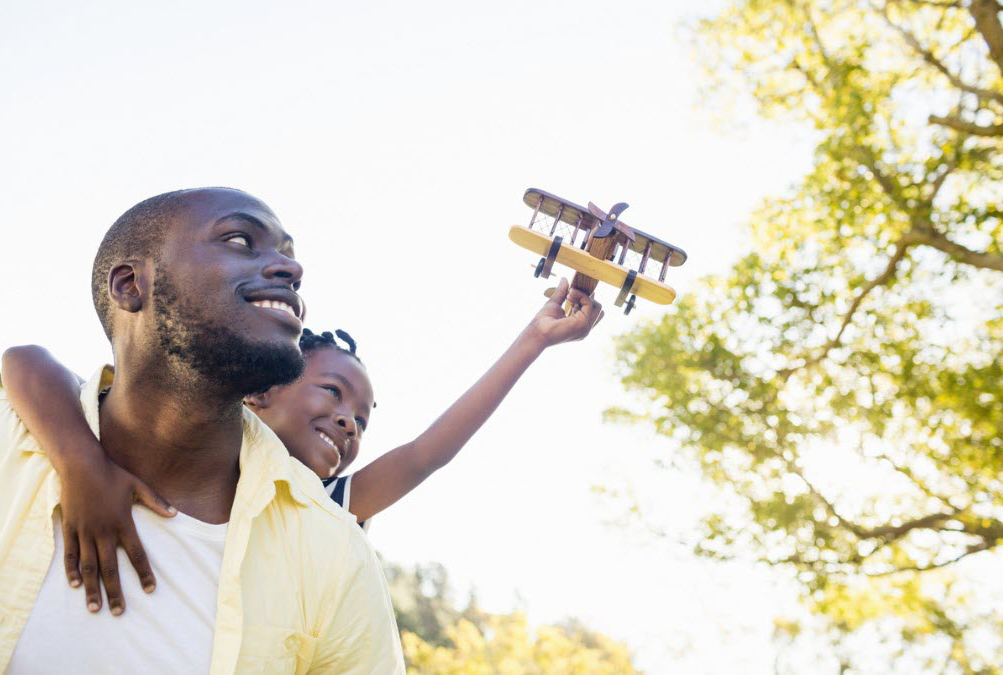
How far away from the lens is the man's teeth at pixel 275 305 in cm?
220

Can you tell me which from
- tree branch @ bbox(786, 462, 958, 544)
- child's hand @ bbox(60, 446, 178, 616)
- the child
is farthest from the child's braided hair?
tree branch @ bbox(786, 462, 958, 544)

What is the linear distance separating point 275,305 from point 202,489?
488 millimetres

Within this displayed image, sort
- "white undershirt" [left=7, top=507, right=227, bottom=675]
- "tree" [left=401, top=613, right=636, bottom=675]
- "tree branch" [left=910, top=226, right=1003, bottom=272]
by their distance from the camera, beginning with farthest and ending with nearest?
1. "tree" [left=401, top=613, right=636, bottom=675]
2. "tree branch" [left=910, top=226, right=1003, bottom=272]
3. "white undershirt" [left=7, top=507, right=227, bottom=675]

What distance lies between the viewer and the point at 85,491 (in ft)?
6.39

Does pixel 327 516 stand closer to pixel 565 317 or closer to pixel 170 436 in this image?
pixel 170 436

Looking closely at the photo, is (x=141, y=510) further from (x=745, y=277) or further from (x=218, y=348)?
(x=745, y=277)

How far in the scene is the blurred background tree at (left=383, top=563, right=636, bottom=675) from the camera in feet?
90.1

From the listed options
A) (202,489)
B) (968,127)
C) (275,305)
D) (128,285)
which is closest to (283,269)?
(275,305)

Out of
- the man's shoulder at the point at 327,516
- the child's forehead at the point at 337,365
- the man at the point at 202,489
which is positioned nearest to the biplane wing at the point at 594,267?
the child's forehead at the point at 337,365

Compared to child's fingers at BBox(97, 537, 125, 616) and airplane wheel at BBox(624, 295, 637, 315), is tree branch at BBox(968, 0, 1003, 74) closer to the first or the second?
airplane wheel at BBox(624, 295, 637, 315)

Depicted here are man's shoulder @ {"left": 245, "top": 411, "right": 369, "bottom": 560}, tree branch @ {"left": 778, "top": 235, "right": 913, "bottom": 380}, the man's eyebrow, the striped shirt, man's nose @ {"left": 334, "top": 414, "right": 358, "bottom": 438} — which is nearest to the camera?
man's shoulder @ {"left": 245, "top": 411, "right": 369, "bottom": 560}

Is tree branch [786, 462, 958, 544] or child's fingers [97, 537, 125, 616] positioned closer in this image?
child's fingers [97, 537, 125, 616]

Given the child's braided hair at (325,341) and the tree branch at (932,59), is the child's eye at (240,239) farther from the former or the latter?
the tree branch at (932,59)

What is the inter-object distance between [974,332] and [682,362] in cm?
319
